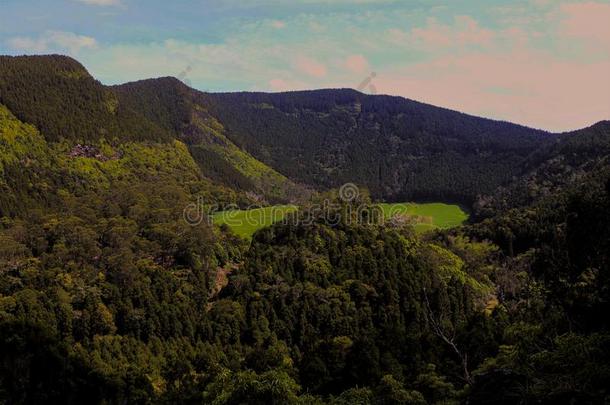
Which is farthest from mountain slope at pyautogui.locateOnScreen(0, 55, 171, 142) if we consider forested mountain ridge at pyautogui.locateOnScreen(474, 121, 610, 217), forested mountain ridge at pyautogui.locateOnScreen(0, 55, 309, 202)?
forested mountain ridge at pyautogui.locateOnScreen(474, 121, 610, 217)

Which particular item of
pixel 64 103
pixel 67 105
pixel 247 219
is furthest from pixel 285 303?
pixel 64 103

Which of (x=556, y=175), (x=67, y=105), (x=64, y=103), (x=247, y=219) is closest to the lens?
(x=247, y=219)

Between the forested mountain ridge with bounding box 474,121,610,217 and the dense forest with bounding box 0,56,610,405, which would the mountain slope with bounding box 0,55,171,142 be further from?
the forested mountain ridge with bounding box 474,121,610,217

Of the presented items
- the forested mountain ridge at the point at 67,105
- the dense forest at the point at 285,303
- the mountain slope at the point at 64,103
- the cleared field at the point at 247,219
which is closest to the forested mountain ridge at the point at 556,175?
the dense forest at the point at 285,303

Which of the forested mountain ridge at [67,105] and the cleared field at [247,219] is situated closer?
the cleared field at [247,219]

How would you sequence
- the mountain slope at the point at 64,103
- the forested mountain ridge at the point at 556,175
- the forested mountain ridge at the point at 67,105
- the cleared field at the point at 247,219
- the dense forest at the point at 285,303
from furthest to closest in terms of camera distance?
the forested mountain ridge at the point at 556,175 → the mountain slope at the point at 64,103 → the forested mountain ridge at the point at 67,105 → the cleared field at the point at 247,219 → the dense forest at the point at 285,303

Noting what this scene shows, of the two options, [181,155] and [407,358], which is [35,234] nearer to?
[407,358]

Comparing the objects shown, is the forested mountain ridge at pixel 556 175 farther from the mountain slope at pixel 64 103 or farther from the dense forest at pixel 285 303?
the mountain slope at pixel 64 103

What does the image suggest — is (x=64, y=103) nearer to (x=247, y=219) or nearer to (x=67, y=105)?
(x=67, y=105)
